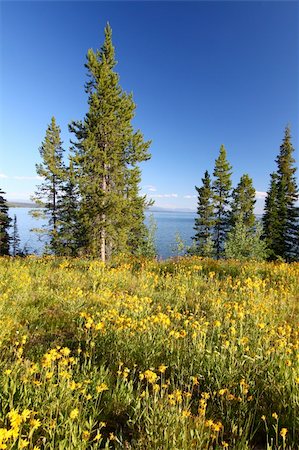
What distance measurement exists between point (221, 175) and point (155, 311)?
32628 millimetres

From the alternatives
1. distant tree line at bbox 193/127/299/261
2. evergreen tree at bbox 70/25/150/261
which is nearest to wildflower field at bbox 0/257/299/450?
evergreen tree at bbox 70/25/150/261

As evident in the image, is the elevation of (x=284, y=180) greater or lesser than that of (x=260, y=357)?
greater

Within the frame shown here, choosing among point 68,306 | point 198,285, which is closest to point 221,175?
point 198,285

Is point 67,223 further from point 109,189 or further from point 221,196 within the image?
point 221,196

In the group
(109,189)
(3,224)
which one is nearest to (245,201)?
(109,189)

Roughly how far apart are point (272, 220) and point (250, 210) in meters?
2.95

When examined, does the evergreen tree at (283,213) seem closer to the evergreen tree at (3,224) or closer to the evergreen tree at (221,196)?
the evergreen tree at (221,196)

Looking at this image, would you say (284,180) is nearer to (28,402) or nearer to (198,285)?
(198,285)

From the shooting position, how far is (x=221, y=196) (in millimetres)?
36469

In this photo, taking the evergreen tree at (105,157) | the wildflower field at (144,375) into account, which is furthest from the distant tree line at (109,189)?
the wildflower field at (144,375)

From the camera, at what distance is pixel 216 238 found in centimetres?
3806

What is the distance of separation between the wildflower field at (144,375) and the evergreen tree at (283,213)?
29435 mm

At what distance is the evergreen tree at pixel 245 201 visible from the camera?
114 ft

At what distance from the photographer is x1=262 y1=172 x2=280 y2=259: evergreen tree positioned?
1310 inches
